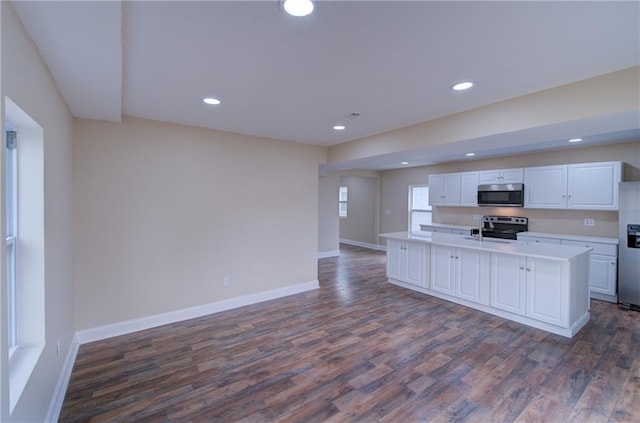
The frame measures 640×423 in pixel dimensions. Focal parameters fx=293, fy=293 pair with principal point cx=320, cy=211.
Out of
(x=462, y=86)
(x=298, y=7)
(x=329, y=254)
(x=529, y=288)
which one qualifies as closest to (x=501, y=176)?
(x=529, y=288)

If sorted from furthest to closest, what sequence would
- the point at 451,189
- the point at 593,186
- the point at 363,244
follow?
1. the point at 363,244
2. the point at 451,189
3. the point at 593,186

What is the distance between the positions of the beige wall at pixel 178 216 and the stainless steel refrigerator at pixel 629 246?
4463mm

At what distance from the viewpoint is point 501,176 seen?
5617mm

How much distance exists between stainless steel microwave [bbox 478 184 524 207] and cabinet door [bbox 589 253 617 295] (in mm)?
1344

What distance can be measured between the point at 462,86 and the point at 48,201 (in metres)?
3.18

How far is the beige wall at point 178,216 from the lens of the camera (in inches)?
122

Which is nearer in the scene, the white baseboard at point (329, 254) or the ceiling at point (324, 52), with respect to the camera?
the ceiling at point (324, 52)

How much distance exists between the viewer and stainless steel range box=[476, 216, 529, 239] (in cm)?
546

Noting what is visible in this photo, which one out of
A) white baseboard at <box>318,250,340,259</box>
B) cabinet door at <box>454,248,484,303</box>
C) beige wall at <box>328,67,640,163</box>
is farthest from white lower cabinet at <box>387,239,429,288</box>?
Result: white baseboard at <box>318,250,340,259</box>

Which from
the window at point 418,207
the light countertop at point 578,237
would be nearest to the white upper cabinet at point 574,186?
the light countertop at point 578,237

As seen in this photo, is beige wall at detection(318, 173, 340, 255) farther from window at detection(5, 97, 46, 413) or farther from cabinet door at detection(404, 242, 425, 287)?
window at detection(5, 97, 46, 413)

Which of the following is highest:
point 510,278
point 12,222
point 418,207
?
point 418,207

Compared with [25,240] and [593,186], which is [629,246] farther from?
[25,240]

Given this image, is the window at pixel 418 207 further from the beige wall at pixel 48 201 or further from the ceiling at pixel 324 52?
the beige wall at pixel 48 201
